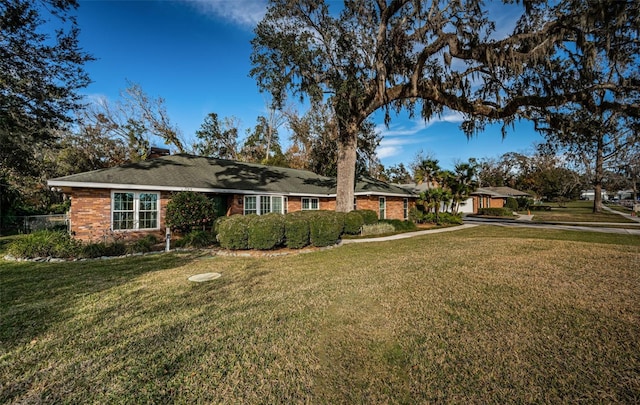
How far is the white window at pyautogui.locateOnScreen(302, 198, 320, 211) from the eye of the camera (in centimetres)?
1788

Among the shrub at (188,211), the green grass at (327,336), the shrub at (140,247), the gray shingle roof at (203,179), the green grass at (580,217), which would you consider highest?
the gray shingle roof at (203,179)

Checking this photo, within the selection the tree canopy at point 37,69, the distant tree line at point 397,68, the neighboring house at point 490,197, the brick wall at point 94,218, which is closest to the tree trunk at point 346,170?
the distant tree line at point 397,68

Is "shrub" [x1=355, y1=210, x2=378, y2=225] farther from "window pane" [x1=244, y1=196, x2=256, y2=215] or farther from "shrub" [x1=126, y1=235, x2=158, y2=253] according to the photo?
"shrub" [x1=126, y1=235, x2=158, y2=253]

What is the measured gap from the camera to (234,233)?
8.95 m

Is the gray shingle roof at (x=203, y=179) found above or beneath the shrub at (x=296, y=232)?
above

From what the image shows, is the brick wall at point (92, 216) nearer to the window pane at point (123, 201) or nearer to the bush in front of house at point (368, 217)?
the window pane at point (123, 201)

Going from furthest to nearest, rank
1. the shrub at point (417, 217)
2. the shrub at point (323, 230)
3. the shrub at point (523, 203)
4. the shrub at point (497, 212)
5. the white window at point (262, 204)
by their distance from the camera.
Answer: the shrub at point (523, 203)
the shrub at point (497, 212)
the shrub at point (417, 217)
the white window at point (262, 204)
the shrub at point (323, 230)

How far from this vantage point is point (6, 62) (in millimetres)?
9969

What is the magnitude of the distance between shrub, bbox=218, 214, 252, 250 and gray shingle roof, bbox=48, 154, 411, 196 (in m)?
4.61

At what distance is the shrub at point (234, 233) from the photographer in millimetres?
8977

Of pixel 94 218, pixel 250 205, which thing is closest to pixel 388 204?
pixel 250 205

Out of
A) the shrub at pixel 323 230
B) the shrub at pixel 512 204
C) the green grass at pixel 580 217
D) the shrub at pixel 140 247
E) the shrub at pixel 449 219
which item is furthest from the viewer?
the shrub at pixel 512 204

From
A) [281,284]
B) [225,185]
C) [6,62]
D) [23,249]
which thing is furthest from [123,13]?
[281,284]

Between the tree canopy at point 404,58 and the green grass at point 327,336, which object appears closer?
the green grass at point 327,336
